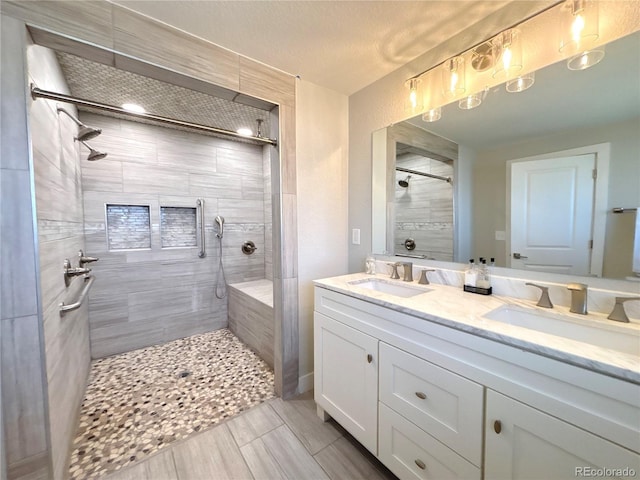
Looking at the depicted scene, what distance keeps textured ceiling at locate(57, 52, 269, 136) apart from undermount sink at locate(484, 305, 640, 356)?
7.43 ft

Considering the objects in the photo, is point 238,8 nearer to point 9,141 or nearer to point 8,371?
point 9,141

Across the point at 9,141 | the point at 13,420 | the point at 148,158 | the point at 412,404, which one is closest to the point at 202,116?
the point at 148,158

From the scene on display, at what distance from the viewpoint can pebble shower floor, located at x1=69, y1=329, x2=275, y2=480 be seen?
1.43 m

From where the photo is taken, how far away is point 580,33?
3.32ft

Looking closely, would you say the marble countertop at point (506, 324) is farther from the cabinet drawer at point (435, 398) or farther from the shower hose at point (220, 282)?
the shower hose at point (220, 282)

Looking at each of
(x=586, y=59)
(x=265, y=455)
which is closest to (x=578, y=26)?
(x=586, y=59)

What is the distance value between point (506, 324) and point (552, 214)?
26.5 inches

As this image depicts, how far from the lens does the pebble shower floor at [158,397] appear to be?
1.43 meters

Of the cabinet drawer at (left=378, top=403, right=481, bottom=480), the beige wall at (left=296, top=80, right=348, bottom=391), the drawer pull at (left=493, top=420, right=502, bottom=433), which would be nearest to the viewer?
the drawer pull at (left=493, top=420, right=502, bottom=433)

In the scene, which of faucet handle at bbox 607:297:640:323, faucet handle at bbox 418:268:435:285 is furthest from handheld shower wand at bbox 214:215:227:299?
faucet handle at bbox 607:297:640:323

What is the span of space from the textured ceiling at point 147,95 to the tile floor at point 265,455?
2.34 metres

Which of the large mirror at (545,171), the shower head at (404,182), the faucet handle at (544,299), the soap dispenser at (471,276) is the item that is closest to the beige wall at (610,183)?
the large mirror at (545,171)

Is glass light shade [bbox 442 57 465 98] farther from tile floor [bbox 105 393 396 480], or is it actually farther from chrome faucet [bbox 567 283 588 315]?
tile floor [bbox 105 393 396 480]

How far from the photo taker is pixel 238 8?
1226 mm
